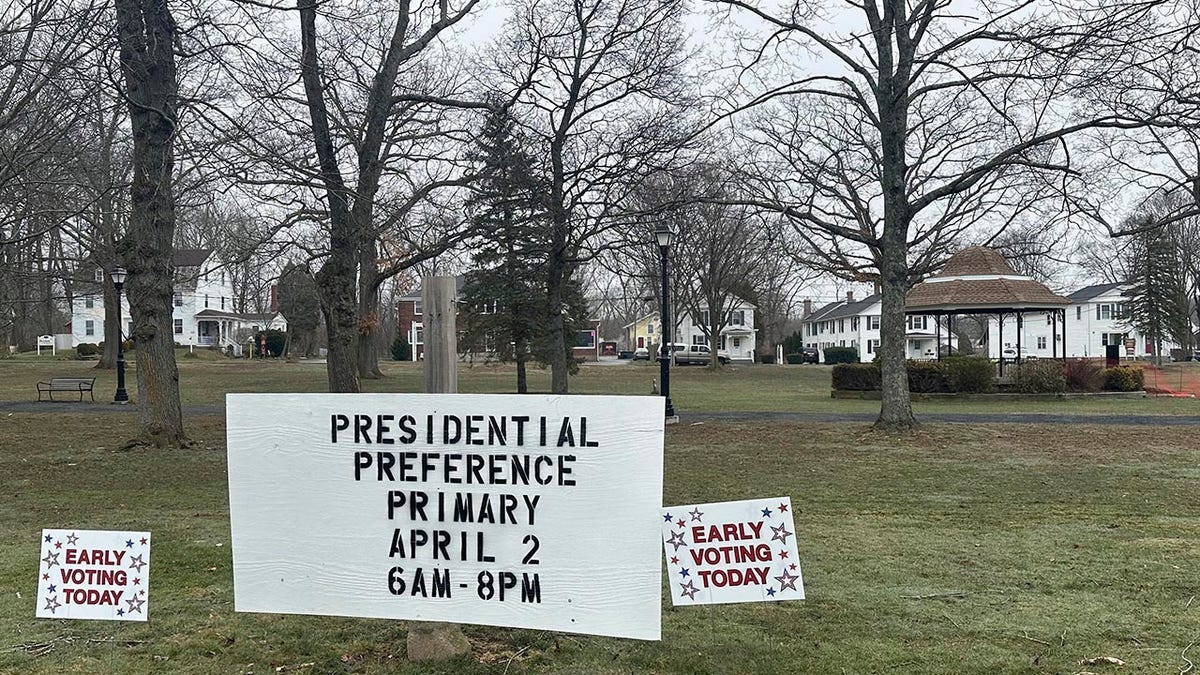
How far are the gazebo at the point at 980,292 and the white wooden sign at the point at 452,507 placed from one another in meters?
27.4

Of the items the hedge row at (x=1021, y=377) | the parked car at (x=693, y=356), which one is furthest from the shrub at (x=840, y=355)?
the hedge row at (x=1021, y=377)

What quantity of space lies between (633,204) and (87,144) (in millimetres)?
16160

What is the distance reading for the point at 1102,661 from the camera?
4480 mm

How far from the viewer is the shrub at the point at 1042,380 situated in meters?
26.9

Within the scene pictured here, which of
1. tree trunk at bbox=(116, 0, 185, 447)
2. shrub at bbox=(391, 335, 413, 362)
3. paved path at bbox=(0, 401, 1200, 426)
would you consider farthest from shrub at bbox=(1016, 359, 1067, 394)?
shrub at bbox=(391, 335, 413, 362)

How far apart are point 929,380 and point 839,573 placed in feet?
73.5

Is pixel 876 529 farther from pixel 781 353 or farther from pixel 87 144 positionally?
pixel 781 353

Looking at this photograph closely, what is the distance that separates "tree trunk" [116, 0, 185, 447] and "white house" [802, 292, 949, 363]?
2441 inches

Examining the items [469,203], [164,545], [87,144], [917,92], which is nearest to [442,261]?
[469,203]

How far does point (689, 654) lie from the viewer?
473 centimetres

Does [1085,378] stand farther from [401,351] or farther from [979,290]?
[401,351]

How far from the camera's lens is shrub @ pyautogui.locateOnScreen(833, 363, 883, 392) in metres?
28.2

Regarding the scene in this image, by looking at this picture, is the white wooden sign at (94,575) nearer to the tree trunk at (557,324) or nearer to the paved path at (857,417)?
the paved path at (857,417)

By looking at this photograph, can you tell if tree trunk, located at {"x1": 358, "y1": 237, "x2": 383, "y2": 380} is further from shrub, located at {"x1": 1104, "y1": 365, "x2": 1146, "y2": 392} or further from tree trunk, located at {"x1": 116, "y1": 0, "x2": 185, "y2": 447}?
shrub, located at {"x1": 1104, "y1": 365, "x2": 1146, "y2": 392}
